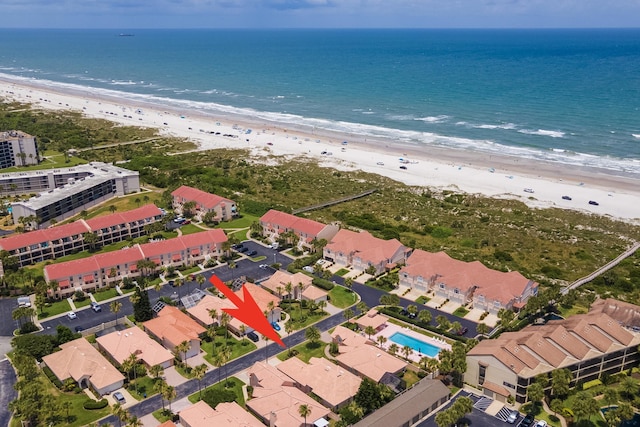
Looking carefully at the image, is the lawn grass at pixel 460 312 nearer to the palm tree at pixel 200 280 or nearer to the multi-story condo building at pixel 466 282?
the multi-story condo building at pixel 466 282

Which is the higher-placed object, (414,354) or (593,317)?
(593,317)

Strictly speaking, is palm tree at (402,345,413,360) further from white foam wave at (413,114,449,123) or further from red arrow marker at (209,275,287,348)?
white foam wave at (413,114,449,123)

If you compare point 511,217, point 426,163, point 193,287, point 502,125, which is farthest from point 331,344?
point 502,125

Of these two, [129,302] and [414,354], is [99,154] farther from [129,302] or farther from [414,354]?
[414,354]

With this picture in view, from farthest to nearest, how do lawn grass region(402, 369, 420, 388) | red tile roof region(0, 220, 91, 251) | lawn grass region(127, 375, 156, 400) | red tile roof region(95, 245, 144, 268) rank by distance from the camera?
red tile roof region(0, 220, 91, 251), red tile roof region(95, 245, 144, 268), lawn grass region(402, 369, 420, 388), lawn grass region(127, 375, 156, 400)

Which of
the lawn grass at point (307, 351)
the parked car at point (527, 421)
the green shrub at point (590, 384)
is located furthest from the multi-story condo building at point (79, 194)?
Result: the green shrub at point (590, 384)

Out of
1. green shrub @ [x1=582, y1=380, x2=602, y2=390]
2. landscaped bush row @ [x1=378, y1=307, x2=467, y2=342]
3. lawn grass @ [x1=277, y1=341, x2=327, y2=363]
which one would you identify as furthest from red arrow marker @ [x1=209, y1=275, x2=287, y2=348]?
green shrub @ [x1=582, y1=380, x2=602, y2=390]
